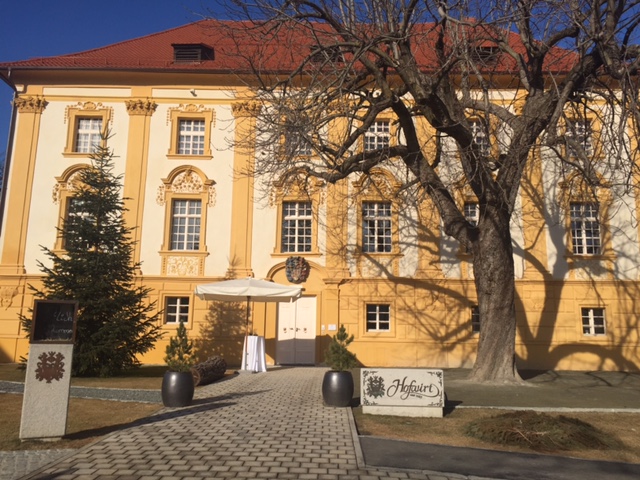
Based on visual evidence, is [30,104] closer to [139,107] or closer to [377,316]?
[139,107]

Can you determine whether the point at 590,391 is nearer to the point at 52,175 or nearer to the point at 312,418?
the point at 312,418

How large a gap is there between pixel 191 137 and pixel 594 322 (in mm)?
16505

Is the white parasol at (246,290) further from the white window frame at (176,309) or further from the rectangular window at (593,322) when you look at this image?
the rectangular window at (593,322)

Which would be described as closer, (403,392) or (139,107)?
(403,392)

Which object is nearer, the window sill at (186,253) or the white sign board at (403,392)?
the white sign board at (403,392)

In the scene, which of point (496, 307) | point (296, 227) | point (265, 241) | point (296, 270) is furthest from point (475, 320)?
point (265, 241)

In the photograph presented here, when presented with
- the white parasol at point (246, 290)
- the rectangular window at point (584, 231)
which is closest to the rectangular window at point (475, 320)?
the rectangular window at point (584, 231)

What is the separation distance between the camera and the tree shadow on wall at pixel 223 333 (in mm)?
19094

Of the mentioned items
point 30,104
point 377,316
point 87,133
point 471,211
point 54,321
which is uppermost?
point 30,104

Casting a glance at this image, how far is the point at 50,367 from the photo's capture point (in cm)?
733

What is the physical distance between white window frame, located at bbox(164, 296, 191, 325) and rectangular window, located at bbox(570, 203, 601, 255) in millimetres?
Answer: 14350

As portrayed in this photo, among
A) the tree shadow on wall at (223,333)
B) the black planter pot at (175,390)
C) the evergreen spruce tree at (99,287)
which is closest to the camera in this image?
the black planter pot at (175,390)

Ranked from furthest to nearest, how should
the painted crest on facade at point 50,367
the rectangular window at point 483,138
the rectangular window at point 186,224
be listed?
the rectangular window at point 186,224
the rectangular window at point 483,138
the painted crest on facade at point 50,367

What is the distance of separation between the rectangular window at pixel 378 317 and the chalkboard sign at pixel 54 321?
43.2 ft
